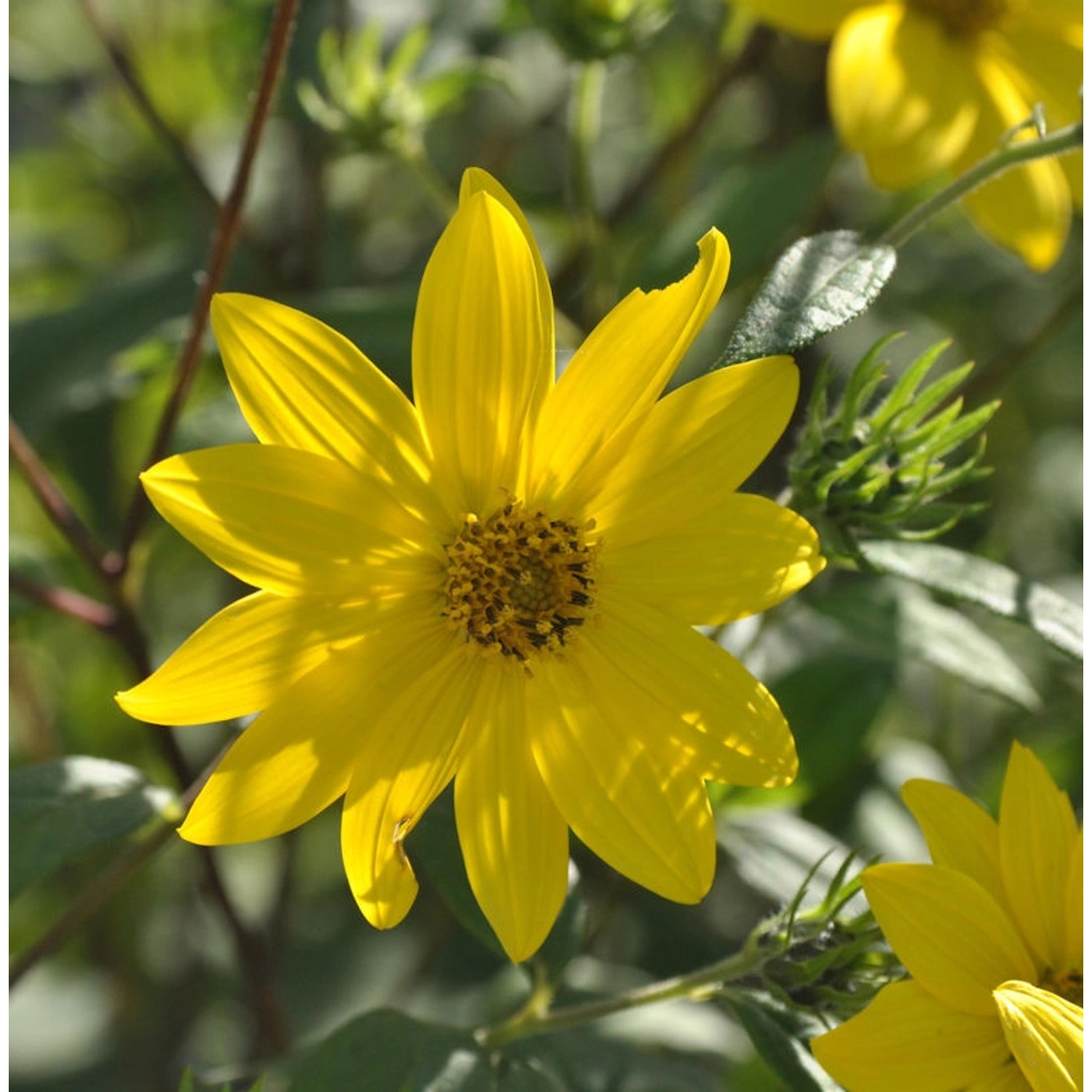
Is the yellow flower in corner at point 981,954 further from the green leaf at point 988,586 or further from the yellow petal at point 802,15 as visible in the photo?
the yellow petal at point 802,15

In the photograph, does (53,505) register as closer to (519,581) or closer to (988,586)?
(519,581)

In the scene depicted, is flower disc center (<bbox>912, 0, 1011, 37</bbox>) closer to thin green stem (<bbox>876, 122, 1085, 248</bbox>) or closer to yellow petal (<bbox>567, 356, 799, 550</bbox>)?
thin green stem (<bbox>876, 122, 1085, 248</bbox>)

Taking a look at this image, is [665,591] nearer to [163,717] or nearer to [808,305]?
[808,305]

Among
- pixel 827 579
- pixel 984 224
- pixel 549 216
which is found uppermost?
pixel 549 216

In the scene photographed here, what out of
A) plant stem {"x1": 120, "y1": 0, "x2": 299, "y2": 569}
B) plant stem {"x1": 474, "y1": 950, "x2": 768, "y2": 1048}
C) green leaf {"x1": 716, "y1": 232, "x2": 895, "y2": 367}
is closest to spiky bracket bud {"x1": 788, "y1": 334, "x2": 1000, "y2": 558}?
green leaf {"x1": 716, "y1": 232, "x2": 895, "y2": 367}

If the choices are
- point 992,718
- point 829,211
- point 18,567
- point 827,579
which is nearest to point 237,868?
point 18,567

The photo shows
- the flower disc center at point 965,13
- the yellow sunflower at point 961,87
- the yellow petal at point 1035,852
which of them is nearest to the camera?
the yellow petal at point 1035,852

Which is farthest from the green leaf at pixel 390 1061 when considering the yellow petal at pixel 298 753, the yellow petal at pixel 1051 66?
the yellow petal at pixel 1051 66
